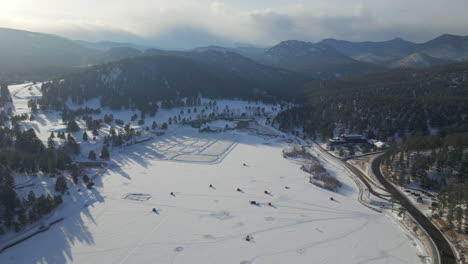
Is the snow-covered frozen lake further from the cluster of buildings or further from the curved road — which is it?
the cluster of buildings

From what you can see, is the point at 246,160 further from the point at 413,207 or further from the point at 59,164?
the point at 59,164

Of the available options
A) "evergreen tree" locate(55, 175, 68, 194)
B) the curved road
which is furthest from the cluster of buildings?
"evergreen tree" locate(55, 175, 68, 194)

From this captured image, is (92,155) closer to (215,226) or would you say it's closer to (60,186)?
(60,186)

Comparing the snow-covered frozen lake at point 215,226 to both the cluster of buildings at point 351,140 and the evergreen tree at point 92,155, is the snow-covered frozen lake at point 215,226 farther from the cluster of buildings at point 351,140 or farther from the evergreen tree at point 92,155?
the cluster of buildings at point 351,140

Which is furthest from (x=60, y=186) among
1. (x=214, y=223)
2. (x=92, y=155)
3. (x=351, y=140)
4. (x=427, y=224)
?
(x=351, y=140)

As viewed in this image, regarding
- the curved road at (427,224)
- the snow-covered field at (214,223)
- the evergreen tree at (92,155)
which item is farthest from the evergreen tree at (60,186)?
the curved road at (427,224)

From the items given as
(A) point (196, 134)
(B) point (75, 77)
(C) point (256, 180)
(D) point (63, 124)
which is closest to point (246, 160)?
(C) point (256, 180)
